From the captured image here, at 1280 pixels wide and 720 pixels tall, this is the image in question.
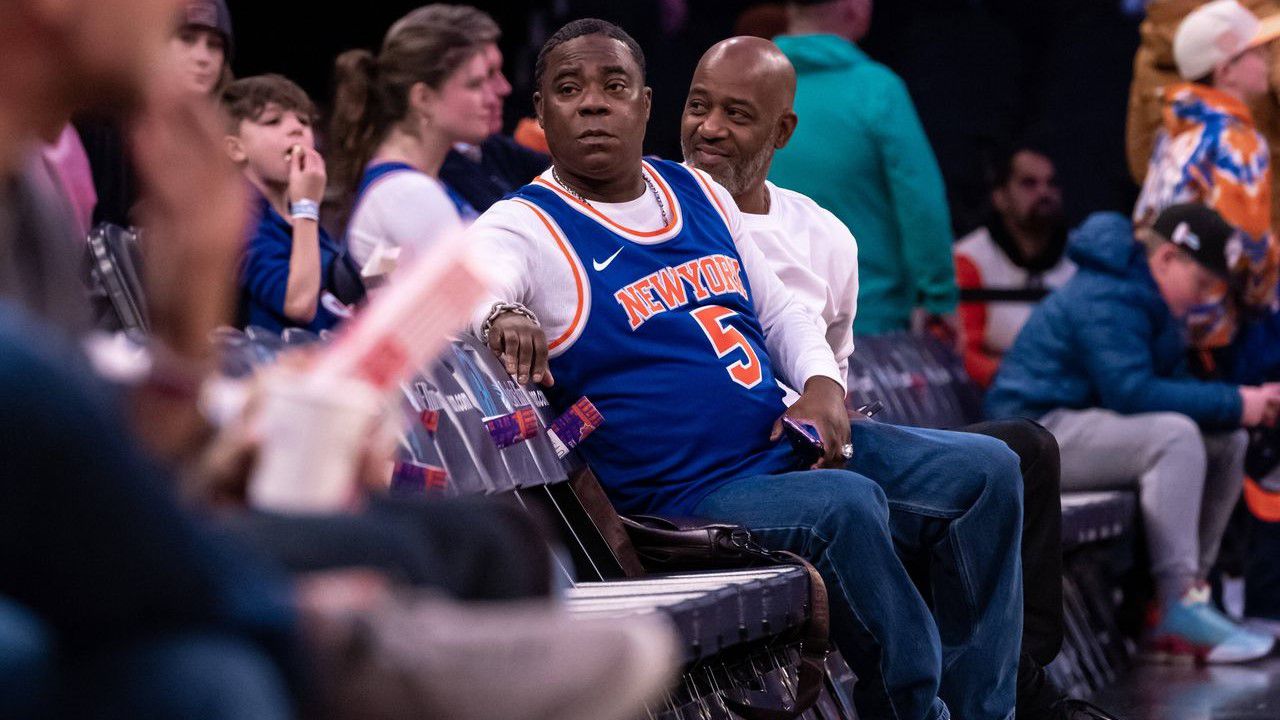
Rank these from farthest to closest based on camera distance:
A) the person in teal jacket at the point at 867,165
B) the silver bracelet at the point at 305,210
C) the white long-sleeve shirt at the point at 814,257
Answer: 1. the person in teal jacket at the point at 867,165
2. the silver bracelet at the point at 305,210
3. the white long-sleeve shirt at the point at 814,257

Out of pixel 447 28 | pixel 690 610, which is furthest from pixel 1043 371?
pixel 690 610

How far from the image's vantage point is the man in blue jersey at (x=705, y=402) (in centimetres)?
308

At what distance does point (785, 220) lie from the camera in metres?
4.09

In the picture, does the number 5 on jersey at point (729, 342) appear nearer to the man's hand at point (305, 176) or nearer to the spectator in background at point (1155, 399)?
the man's hand at point (305, 176)

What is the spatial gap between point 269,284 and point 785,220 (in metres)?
1.18

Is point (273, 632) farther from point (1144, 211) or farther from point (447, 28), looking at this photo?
point (1144, 211)

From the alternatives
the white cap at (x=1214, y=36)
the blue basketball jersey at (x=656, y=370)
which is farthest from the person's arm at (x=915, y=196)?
the blue basketball jersey at (x=656, y=370)

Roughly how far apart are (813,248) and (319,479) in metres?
2.82

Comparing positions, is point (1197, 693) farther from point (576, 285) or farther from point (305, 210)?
point (305, 210)

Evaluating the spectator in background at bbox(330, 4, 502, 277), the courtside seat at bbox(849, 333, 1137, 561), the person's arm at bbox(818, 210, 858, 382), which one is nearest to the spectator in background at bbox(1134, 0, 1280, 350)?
the courtside seat at bbox(849, 333, 1137, 561)

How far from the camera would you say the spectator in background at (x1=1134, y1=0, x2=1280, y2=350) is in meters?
5.77

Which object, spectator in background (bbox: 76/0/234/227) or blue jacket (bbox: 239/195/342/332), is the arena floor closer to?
blue jacket (bbox: 239/195/342/332)

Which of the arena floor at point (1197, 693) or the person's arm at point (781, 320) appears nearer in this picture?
the person's arm at point (781, 320)

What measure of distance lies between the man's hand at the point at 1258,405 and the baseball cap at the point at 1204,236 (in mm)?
382
